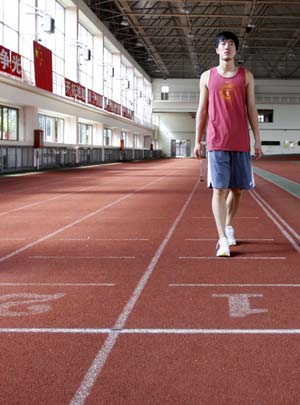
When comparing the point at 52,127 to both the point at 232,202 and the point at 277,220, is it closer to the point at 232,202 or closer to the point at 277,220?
the point at 277,220

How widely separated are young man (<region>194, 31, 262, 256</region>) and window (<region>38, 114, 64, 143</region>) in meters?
31.7

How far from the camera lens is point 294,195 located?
52.7 ft

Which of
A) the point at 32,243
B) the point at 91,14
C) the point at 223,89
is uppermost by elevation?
the point at 91,14

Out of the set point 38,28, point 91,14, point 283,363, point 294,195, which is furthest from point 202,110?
point 91,14

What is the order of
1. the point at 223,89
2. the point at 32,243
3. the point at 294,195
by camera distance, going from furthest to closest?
the point at 294,195, the point at 32,243, the point at 223,89

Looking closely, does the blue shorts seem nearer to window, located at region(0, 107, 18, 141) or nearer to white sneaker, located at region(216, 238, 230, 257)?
white sneaker, located at region(216, 238, 230, 257)

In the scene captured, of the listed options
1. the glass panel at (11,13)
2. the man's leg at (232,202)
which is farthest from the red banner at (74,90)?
the man's leg at (232,202)

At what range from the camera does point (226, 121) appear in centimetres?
616

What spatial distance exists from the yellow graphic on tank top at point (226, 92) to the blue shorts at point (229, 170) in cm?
54

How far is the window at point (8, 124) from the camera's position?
31.0 meters

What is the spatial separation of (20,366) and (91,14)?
4170 centimetres

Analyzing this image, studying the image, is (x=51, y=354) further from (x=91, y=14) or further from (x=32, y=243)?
(x=91, y=14)

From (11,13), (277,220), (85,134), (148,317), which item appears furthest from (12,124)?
(148,317)

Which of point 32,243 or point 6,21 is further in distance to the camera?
point 6,21
